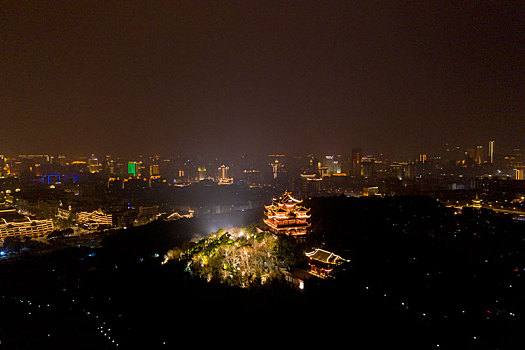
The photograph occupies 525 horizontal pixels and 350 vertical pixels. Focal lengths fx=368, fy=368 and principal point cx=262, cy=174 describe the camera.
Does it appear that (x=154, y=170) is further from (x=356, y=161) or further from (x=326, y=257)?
(x=326, y=257)

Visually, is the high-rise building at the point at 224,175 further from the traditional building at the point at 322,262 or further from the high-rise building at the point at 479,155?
the traditional building at the point at 322,262

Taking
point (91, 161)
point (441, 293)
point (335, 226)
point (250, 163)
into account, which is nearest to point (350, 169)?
point (250, 163)

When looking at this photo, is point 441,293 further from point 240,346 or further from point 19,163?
point 19,163

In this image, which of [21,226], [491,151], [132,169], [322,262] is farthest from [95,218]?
[491,151]

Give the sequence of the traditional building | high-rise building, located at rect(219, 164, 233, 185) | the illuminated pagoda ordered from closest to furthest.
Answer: the traditional building → the illuminated pagoda → high-rise building, located at rect(219, 164, 233, 185)

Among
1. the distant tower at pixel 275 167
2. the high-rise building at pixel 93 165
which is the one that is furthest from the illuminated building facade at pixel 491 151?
the high-rise building at pixel 93 165

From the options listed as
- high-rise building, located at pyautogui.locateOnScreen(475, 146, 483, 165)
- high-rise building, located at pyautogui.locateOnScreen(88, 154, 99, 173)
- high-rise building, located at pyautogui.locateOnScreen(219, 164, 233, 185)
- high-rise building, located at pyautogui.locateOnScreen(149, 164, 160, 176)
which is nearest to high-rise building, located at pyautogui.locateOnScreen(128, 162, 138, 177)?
high-rise building, located at pyautogui.locateOnScreen(149, 164, 160, 176)

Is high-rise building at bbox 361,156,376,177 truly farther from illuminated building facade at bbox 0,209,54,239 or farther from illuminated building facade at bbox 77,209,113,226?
illuminated building facade at bbox 0,209,54,239
